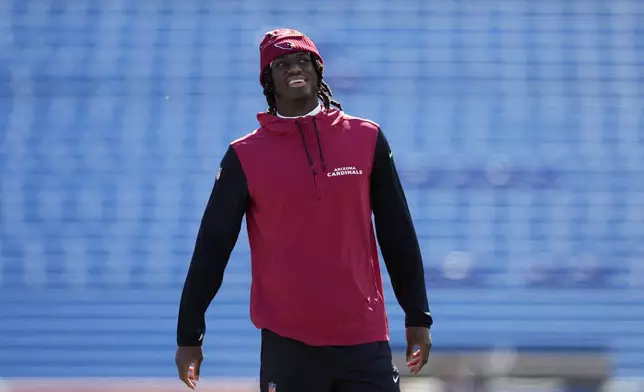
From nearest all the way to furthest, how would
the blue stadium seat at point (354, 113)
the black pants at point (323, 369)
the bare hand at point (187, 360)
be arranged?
the black pants at point (323, 369), the bare hand at point (187, 360), the blue stadium seat at point (354, 113)

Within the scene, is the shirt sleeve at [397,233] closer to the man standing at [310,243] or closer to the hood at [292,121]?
the man standing at [310,243]

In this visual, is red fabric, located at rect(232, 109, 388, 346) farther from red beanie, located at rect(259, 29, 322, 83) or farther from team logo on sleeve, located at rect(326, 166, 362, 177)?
red beanie, located at rect(259, 29, 322, 83)

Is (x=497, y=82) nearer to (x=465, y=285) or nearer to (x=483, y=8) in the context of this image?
(x=483, y=8)

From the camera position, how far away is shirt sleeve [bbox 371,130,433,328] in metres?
3.17

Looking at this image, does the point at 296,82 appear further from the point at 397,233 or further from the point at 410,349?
the point at 410,349

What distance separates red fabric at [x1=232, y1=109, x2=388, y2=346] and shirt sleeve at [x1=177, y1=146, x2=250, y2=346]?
0.04 m

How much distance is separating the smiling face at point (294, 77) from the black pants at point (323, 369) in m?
0.64

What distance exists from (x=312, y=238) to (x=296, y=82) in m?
0.43

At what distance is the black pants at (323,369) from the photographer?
3.01m

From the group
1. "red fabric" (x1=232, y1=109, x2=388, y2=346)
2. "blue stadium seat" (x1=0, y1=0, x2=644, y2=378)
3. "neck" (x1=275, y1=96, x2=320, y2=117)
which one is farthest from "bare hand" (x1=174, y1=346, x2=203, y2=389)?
"blue stadium seat" (x1=0, y1=0, x2=644, y2=378)

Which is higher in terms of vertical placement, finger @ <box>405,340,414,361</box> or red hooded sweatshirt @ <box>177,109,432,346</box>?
red hooded sweatshirt @ <box>177,109,432,346</box>

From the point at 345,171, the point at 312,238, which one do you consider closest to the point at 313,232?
the point at 312,238

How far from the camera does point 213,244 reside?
124 inches

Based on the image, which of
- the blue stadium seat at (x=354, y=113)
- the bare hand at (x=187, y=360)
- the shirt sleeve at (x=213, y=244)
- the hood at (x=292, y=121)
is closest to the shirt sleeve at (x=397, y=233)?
the hood at (x=292, y=121)
